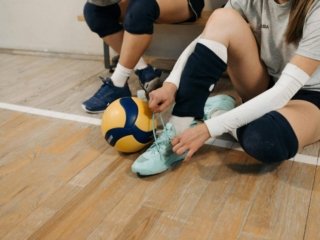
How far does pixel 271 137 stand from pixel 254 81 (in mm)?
254

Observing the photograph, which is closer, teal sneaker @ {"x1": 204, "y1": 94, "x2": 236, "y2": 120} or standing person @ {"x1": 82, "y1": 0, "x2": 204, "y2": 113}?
teal sneaker @ {"x1": 204, "y1": 94, "x2": 236, "y2": 120}

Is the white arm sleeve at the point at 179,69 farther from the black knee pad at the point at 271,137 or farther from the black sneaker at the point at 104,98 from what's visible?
the black sneaker at the point at 104,98

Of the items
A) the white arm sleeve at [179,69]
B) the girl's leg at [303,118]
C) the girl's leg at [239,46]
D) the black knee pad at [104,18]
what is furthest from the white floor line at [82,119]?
the black knee pad at [104,18]

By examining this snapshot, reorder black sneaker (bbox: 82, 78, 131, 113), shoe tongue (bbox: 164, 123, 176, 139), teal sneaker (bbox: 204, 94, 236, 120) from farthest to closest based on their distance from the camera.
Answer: black sneaker (bbox: 82, 78, 131, 113)
teal sneaker (bbox: 204, 94, 236, 120)
shoe tongue (bbox: 164, 123, 176, 139)

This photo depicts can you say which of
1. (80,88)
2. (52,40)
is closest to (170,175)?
(80,88)

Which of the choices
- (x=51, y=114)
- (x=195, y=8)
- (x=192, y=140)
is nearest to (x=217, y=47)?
(x=192, y=140)

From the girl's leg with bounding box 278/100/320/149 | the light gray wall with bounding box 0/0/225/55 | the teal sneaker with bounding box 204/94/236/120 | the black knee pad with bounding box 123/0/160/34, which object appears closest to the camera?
the girl's leg with bounding box 278/100/320/149

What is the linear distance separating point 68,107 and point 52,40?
97 cm

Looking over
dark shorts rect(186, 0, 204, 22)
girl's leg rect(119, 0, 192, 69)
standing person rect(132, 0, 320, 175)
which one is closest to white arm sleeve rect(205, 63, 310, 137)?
standing person rect(132, 0, 320, 175)

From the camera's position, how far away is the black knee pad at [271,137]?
3.34 feet

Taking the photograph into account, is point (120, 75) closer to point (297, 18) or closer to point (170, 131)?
point (170, 131)

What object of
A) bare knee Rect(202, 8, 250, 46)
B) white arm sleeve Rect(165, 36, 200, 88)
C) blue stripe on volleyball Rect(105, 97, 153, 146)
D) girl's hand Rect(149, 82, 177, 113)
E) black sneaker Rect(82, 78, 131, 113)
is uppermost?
bare knee Rect(202, 8, 250, 46)

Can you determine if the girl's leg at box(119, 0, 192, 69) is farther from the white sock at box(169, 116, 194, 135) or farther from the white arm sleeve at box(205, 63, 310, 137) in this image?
the white arm sleeve at box(205, 63, 310, 137)

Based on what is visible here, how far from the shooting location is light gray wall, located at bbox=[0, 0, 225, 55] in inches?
91.9
